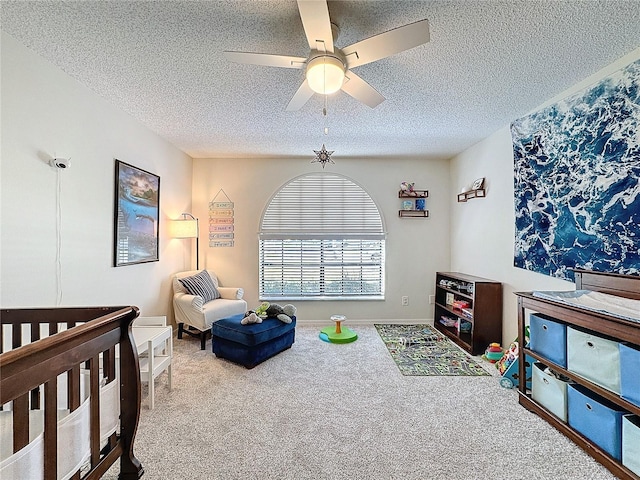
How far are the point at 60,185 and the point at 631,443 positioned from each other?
12.4 feet

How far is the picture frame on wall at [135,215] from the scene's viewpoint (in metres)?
2.84

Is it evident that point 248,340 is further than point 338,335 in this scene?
No

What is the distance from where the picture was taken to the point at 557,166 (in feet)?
8.26

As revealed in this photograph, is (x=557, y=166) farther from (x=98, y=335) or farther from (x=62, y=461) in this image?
(x=62, y=461)

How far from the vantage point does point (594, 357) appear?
1771 mm

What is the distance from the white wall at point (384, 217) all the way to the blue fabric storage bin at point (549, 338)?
2353mm

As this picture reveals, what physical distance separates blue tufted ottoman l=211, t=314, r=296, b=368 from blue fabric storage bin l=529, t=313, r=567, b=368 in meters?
2.22

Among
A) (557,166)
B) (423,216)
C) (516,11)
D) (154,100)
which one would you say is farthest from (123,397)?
(423,216)

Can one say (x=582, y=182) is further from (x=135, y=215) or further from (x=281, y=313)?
(x=135, y=215)

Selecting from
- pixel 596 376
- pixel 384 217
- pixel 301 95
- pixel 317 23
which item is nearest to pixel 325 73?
pixel 317 23

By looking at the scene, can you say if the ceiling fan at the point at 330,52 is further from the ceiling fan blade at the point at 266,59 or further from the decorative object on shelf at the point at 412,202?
the decorative object on shelf at the point at 412,202

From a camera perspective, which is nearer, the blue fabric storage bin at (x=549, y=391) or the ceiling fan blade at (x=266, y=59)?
the ceiling fan blade at (x=266, y=59)

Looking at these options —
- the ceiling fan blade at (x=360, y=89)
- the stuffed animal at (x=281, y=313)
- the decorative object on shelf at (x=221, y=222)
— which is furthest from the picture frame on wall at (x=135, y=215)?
the ceiling fan blade at (x=360, y=89)

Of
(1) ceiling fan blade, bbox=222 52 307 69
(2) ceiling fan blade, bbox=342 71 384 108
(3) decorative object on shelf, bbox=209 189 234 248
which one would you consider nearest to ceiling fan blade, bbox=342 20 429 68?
(2) ceiling fan blade, bbox=342 71 384 108
